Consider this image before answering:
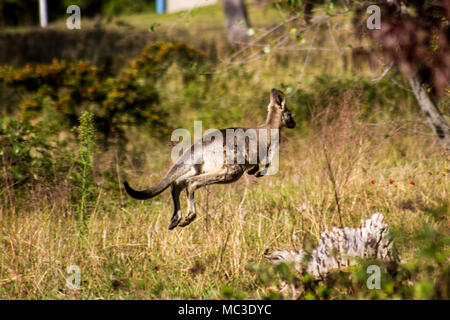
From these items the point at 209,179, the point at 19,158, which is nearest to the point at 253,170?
the point at 209,179

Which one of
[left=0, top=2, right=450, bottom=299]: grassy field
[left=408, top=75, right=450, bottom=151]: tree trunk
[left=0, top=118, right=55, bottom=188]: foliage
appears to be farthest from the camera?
[left=408, top=75, right=450, bottom=151]: tree trunk

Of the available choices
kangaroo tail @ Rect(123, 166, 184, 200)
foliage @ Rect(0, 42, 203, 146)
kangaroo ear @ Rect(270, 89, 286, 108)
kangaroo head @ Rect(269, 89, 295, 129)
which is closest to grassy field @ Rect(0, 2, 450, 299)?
foliage @ Rect(0, 42, 203, 146)

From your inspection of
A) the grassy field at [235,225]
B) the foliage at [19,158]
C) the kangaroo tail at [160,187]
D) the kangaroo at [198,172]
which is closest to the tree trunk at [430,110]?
the grassy field at [235,225]

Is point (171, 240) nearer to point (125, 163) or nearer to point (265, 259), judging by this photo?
point (265, 259)

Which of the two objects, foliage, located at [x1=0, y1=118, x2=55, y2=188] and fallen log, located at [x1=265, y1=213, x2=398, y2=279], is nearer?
fallen log, located at [x1=265, y1=213, x2=398, y2=279]

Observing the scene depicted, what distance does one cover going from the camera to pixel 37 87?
8438mm

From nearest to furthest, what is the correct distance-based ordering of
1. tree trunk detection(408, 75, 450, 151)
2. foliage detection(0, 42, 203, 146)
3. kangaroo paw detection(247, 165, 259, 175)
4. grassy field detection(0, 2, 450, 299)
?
1. kangaroo paw detection(247, 165, 259, 175)
2. grassy field detection(0, 2, 450, 299)
3. tree trunk detection(408, 75, 450, 151)
4. foliage detection(0, 42, 203, 146)

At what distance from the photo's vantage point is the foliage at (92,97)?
7.80m

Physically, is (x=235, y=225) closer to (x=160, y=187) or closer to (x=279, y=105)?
(x=279, y=105)

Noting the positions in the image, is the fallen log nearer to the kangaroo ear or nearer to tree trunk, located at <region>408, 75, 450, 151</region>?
the kangaroo ear

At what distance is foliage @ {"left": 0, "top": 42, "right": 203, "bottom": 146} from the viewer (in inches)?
307
